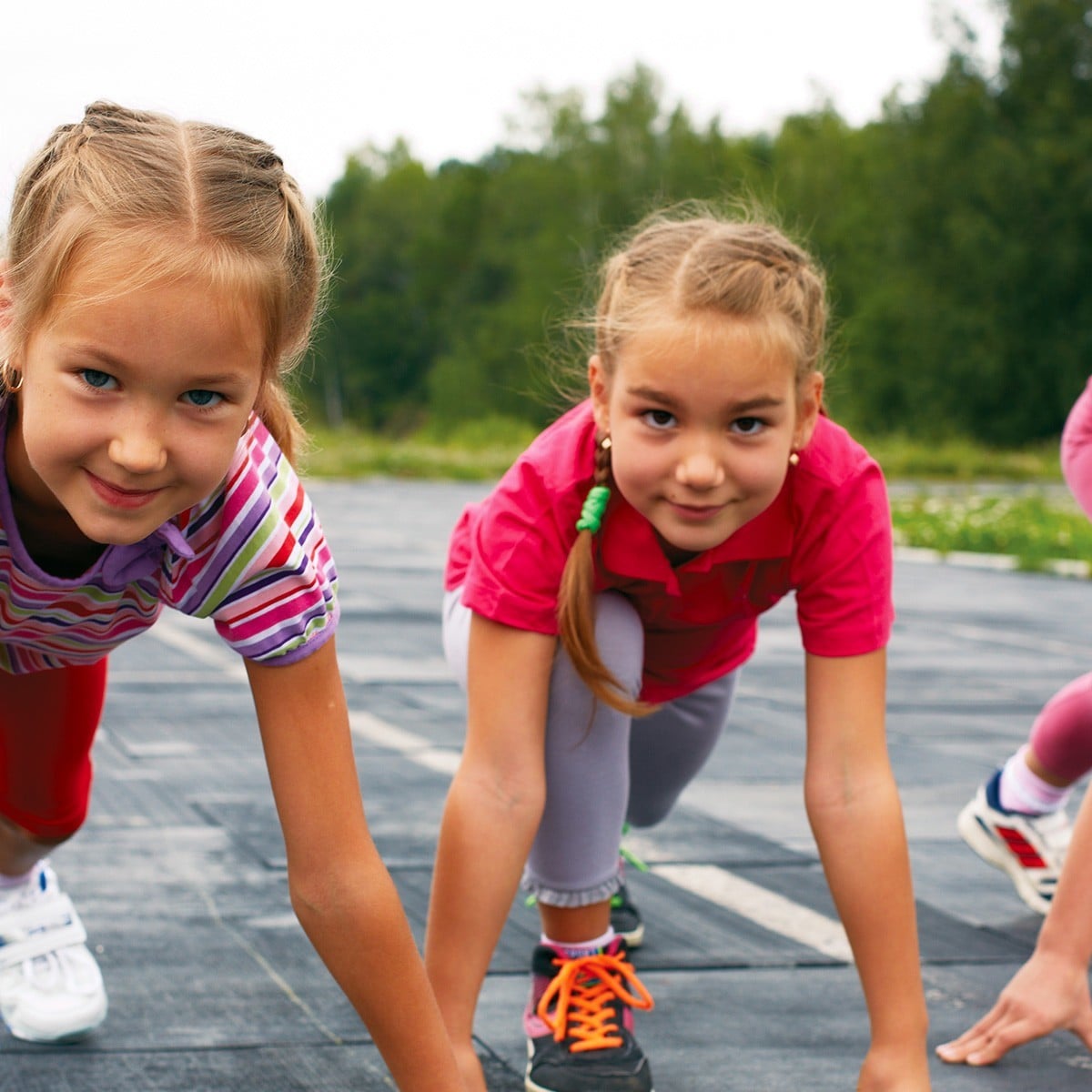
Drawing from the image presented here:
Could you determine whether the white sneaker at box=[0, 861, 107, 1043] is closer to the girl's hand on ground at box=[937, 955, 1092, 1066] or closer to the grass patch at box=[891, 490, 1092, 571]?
the girl's hand on ground at box=[937, 955, 1092, 1066]

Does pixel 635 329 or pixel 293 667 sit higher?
pixel 635 329

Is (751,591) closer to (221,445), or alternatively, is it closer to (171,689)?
(221,445)

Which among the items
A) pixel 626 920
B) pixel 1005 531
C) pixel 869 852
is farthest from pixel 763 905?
pixel 1005 531

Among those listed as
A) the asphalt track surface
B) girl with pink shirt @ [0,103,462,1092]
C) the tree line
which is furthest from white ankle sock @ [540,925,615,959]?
the tree line

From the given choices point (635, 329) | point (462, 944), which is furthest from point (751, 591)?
point (462, 944)

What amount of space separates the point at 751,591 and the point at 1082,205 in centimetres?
3586

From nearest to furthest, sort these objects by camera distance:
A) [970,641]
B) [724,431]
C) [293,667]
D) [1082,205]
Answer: [293,667], [724,431], [970,641], [1082,205]

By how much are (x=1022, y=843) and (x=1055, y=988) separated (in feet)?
2.92

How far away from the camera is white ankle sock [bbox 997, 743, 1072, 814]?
3.17 metres

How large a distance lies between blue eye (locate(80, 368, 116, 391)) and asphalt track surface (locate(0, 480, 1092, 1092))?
75 cm

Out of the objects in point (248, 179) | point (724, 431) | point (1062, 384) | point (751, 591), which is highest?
point (248, 179)

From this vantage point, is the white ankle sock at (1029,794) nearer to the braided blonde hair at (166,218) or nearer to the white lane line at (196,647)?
the braided blonde hair at (166,218)

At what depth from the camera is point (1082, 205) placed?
35594 millimetres

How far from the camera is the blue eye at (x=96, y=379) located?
1.62m
